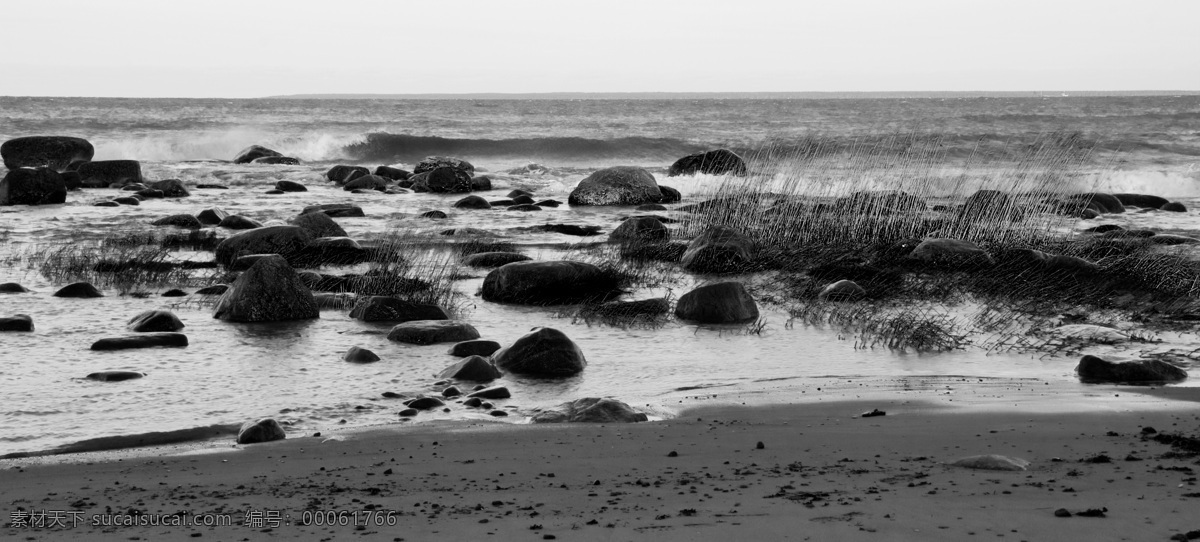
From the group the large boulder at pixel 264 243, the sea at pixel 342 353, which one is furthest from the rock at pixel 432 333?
the large boulder at pixel 264 243

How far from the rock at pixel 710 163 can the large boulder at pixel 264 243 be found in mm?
13570

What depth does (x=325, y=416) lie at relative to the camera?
6516 mm

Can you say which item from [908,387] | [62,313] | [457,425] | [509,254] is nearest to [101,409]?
[457,425]

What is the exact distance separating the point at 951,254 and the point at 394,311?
6.76m

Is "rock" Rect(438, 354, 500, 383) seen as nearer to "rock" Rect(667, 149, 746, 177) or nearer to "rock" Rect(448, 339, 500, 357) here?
"rock" Rect(448, 339, 500, 357)

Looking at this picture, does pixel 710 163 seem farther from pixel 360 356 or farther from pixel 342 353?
pixel 360 356

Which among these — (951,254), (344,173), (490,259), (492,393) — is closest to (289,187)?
(344,173)

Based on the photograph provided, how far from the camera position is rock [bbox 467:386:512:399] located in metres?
7.02

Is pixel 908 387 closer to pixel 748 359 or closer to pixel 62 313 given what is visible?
pixel 748 359

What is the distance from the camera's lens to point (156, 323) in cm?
907

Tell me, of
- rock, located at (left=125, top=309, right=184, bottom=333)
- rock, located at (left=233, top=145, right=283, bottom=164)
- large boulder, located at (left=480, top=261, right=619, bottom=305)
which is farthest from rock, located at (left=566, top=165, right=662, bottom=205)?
rock, located at (left=233, top=145, right=283, bottom=164)

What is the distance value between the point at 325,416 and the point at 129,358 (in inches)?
91.9

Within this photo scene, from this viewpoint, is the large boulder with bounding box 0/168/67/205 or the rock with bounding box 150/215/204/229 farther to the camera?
the large boulder with bounding box 0/168/67/205

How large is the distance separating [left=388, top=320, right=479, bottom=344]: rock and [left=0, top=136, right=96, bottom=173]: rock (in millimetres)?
23998
